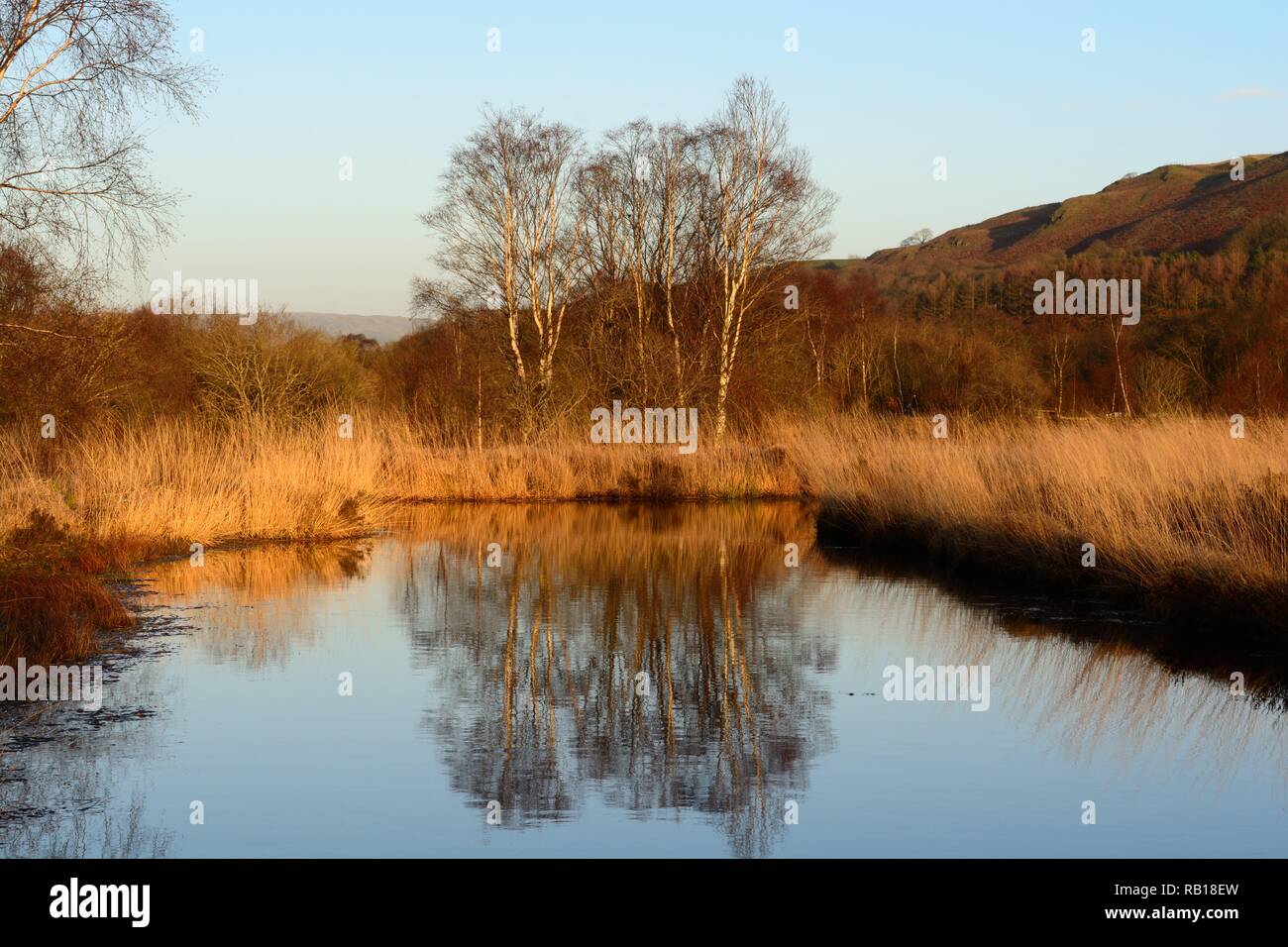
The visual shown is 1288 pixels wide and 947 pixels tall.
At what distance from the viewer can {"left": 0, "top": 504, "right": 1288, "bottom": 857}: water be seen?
562cm

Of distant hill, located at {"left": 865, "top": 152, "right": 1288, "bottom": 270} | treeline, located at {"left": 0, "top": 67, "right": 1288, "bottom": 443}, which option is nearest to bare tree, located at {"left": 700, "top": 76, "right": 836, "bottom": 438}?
treeline, located at {"left": 0, "top": 67, "right": 1288, "bottom": 443}

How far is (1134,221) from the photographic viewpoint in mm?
105938

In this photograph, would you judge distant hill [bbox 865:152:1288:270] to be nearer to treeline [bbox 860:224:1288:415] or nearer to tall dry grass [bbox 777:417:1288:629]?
treeline [bbox 860:224:1288:415]

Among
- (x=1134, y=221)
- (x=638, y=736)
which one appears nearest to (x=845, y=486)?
(x=638, y=736)

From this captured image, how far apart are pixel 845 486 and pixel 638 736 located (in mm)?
13345

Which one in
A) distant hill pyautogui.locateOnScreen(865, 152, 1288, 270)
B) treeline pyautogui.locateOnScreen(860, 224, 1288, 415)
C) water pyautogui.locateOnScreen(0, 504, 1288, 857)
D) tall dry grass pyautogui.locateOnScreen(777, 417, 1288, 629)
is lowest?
water pyautogui.locateOnScreen(0, 504, 1288, 857)

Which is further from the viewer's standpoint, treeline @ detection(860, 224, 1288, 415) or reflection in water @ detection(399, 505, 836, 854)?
treeline @ detection(860, 224, 1288, 415)

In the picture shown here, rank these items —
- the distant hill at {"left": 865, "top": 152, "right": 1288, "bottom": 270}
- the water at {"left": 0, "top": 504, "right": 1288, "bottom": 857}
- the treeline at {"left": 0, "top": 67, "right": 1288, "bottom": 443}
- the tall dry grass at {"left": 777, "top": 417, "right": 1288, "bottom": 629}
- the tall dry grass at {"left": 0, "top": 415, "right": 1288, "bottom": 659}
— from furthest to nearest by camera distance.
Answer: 1. the distant hill at {"left": 865, "top": 152, "right": 1288, "bottom": 270}
2. the treeline at {"left": 0, "top": 67, "right": 1288, "bottom": 443}
3. the tall dry grass at {"left": 0, "top": 415, "right": 1288, "bottom": 659}
4. the tall dry grass at {"left": 777, "top": 417, "right": 1288, "bottom": 629}
5. the water at {"left": 0, "top": 504, "right": 1288, "bottom": 857}

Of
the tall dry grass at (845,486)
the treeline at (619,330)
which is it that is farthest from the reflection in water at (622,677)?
the treeline at (619,330)

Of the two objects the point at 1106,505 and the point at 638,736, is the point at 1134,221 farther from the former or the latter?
the point at 638,736

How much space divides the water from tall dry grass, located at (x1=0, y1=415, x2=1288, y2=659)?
1119mm
